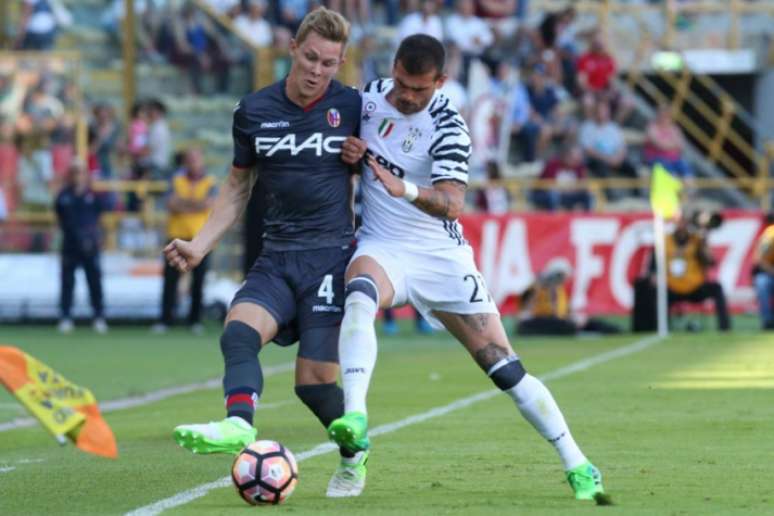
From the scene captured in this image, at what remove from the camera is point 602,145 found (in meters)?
A: 32.3

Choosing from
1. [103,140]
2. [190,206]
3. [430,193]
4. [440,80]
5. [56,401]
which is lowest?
[190,206]

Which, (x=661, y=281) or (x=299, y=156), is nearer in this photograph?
(x=299, y=156)

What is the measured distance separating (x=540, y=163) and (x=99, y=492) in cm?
2340

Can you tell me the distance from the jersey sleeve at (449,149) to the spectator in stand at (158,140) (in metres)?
20.9

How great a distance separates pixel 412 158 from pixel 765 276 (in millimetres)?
17126

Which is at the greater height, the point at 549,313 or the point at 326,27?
the point at 326,27

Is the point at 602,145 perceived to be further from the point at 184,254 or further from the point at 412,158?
the point at 184,254

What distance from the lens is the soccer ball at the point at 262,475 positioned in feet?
27.9

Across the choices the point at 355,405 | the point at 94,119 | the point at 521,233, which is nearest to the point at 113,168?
the point at 94,119

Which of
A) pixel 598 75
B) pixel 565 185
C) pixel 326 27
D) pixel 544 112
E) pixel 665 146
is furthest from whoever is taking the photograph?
pixel 598 75

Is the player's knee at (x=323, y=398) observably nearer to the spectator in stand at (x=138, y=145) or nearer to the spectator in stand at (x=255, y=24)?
the spectator in stand at (x=138, y=145)

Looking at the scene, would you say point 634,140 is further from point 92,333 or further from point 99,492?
point 99,492


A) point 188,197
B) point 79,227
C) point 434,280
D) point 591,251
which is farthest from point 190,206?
point 434,280

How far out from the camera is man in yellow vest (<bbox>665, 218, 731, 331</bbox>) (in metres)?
25.6
